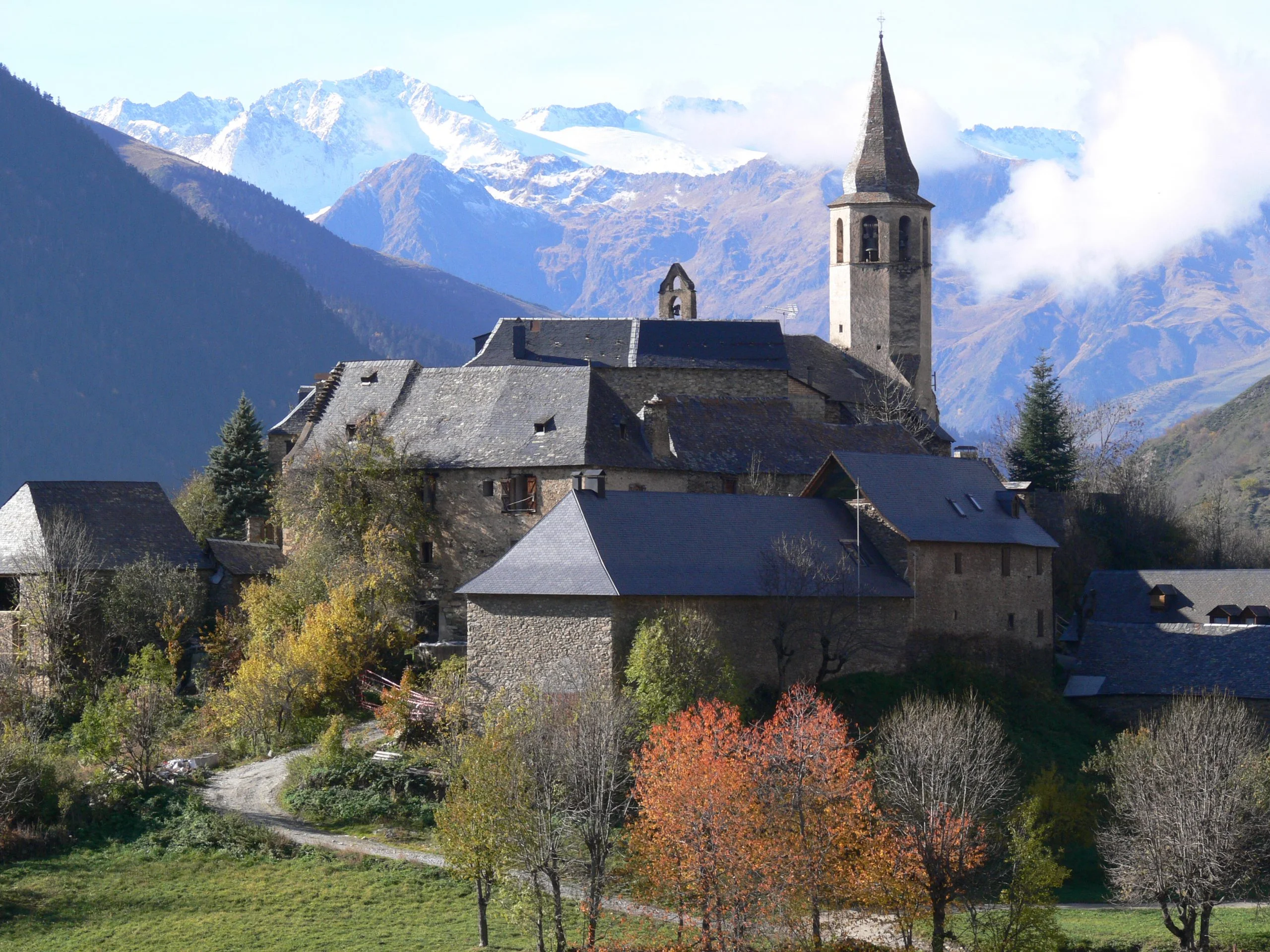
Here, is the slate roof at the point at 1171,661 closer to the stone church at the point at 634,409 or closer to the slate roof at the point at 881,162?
the stone church at the point at 634,409

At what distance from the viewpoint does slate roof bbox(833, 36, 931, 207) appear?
318 feet

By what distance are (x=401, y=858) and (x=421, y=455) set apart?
21.3 meters

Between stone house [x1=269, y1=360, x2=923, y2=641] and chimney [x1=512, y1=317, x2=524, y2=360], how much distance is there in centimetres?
974

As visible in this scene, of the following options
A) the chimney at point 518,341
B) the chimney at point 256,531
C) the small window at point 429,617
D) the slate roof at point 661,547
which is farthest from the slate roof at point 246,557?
the chimney at point 518,341

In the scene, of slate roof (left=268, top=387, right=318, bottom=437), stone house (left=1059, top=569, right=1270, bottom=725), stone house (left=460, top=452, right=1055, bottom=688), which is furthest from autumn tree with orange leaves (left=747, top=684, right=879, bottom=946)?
slate roof (left=268, top=387, right=318, bottom=437)

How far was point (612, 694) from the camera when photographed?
167 feet

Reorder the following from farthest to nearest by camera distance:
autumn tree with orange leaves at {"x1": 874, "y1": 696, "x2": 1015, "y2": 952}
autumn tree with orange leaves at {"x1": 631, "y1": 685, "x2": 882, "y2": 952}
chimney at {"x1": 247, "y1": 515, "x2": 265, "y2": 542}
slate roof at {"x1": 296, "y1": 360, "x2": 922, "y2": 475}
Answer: chimney at {"x1": 247, "y1": 515, "x2": 265, "y2": 542} < slate roof at {"x1": 296, "y1": 360, "x2": 922, "y2": 475} < autumn tree with orange leaves at {"x1": 874, "y1": 696, "x2": 1015, "y2": 952} < autumn tree with orange leaves at {"x1": 631, "y1": 685, "x2": 882, "y2": 952}

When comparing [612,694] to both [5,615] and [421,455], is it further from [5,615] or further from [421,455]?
[5,615]

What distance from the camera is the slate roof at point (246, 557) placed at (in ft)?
226

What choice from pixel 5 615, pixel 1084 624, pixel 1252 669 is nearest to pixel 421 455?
pixel 5 615

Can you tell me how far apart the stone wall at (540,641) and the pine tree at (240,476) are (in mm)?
27712

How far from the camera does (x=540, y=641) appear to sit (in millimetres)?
53719

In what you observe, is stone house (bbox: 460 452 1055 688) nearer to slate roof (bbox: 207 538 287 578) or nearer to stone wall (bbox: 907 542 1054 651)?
stone wall (bbox: 907 542 1054 651)

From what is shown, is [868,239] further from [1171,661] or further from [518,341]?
[1171,661]
